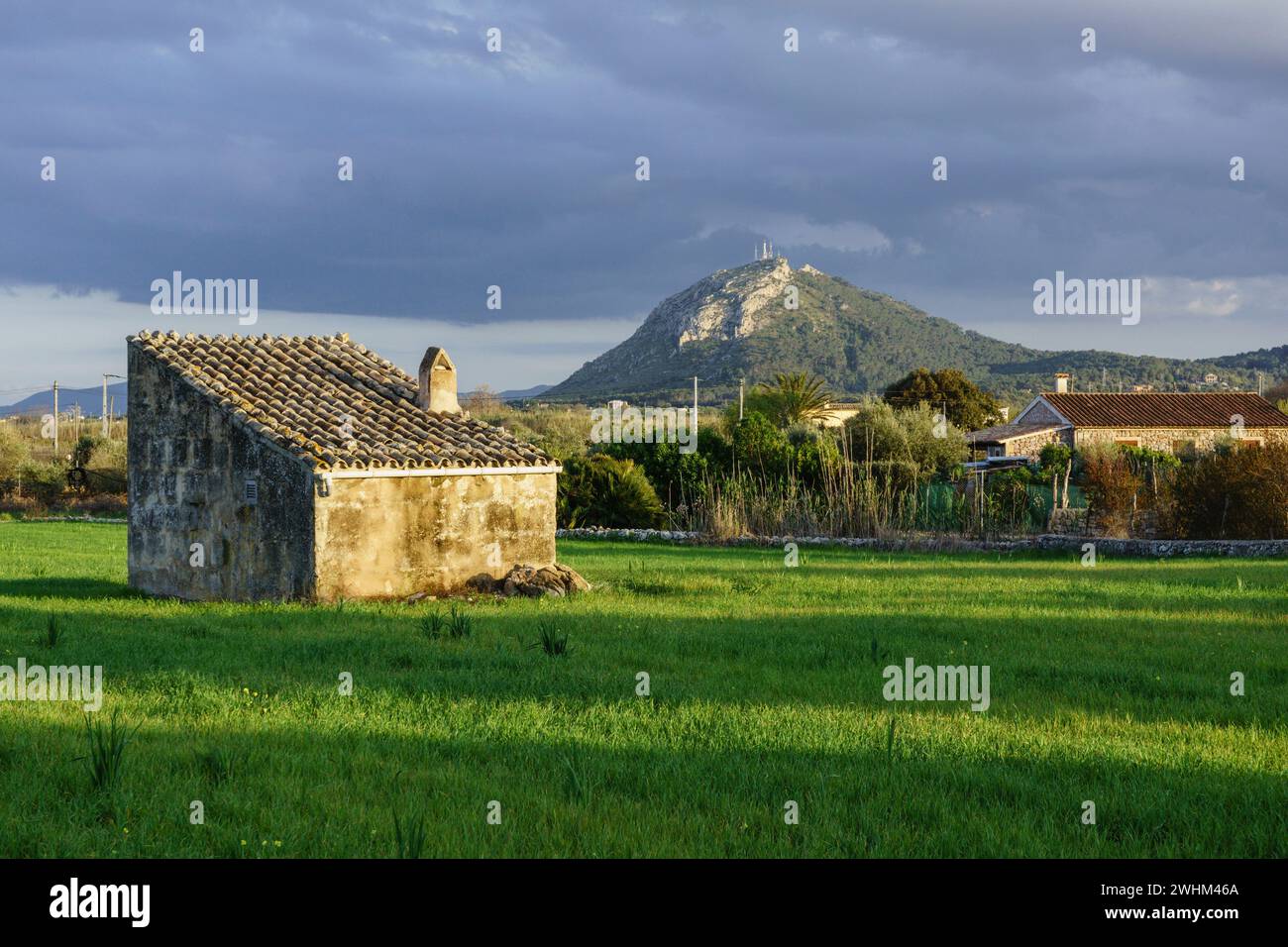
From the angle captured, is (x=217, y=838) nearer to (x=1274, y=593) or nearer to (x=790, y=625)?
(x=790, y=625)

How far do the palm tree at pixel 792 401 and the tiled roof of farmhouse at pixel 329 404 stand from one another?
133 feet

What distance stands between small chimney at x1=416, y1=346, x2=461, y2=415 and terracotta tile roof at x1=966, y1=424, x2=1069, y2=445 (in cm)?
4300

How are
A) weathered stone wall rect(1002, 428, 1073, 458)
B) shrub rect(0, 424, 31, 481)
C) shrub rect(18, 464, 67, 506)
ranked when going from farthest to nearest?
weathered stone wall rect(1002, 428, 1073, 458)
shrub rect(0, 424, 31, 481)
shrub rect(18, 464, 67, 506)

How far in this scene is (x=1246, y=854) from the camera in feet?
20.1

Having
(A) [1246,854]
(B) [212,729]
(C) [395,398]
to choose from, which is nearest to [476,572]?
(C) [395,398]

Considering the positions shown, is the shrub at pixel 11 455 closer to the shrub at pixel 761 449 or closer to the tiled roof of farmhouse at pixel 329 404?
the shrub at pixel 761 449

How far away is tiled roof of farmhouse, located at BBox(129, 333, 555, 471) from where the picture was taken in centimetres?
1736

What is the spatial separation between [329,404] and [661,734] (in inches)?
476

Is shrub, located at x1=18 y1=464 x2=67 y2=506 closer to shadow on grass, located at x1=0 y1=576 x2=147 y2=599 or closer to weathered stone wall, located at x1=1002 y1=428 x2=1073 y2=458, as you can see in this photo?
shadow on grass, located at x1=0 y1=576 x2=147 y2=599

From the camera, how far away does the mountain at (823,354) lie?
339ft

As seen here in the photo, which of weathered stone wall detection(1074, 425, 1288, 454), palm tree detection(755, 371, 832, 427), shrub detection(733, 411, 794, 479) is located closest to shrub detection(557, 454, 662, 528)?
shrub detection(733, 411, 794, 479)

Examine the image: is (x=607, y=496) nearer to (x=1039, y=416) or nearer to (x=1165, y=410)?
(x=1039, y=416)

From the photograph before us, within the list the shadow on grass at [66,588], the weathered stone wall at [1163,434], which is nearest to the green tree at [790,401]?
the weathered stone wall at [1163,434]

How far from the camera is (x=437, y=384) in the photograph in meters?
20.3
